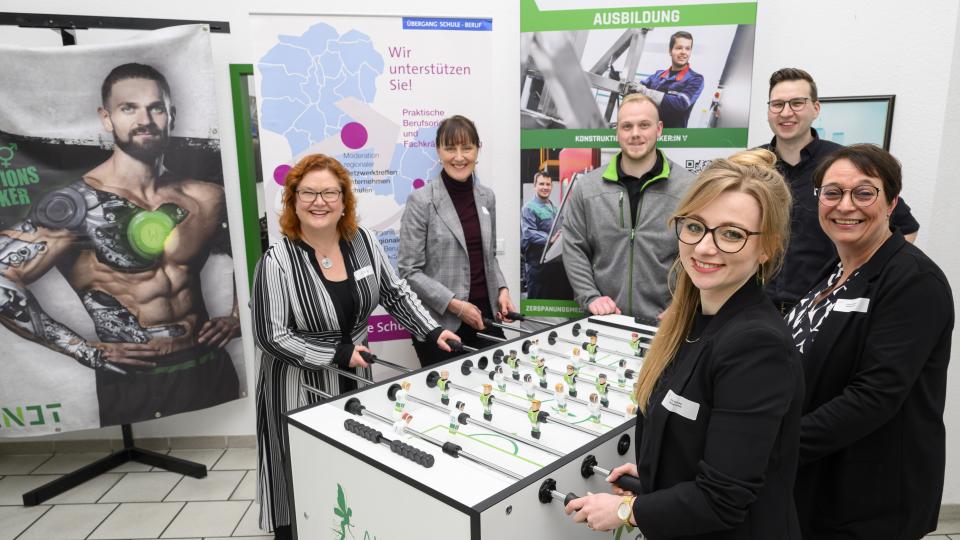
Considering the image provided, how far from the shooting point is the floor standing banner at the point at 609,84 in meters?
3.35

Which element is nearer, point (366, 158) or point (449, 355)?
point (449, 355)

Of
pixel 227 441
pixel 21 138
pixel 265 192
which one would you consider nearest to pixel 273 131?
pixel 265 192

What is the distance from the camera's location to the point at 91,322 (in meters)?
3.27

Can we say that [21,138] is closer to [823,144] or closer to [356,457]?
[356,457]

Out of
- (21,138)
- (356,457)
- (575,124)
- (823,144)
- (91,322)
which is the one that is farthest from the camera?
(575,124)

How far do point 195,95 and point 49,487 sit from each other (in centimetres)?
231

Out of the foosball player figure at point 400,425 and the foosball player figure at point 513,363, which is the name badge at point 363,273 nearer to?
the foosball player figure at point 513,363

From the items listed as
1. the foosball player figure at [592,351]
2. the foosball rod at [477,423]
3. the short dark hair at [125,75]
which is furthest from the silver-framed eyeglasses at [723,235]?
the short dark hair at [125,75]

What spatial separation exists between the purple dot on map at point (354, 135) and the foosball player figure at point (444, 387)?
5.80ft

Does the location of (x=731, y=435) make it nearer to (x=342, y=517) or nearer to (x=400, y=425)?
(x=400, y=425)

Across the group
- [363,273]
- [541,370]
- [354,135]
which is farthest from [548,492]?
[354,135]

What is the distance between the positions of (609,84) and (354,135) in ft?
Result: 4.98

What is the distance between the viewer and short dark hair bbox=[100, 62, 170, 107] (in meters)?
3.14

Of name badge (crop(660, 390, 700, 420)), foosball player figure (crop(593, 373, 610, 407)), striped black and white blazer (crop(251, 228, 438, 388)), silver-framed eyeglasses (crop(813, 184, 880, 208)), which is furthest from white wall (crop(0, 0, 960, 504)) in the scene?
name badge (crop(660, 390, 700, 420))
